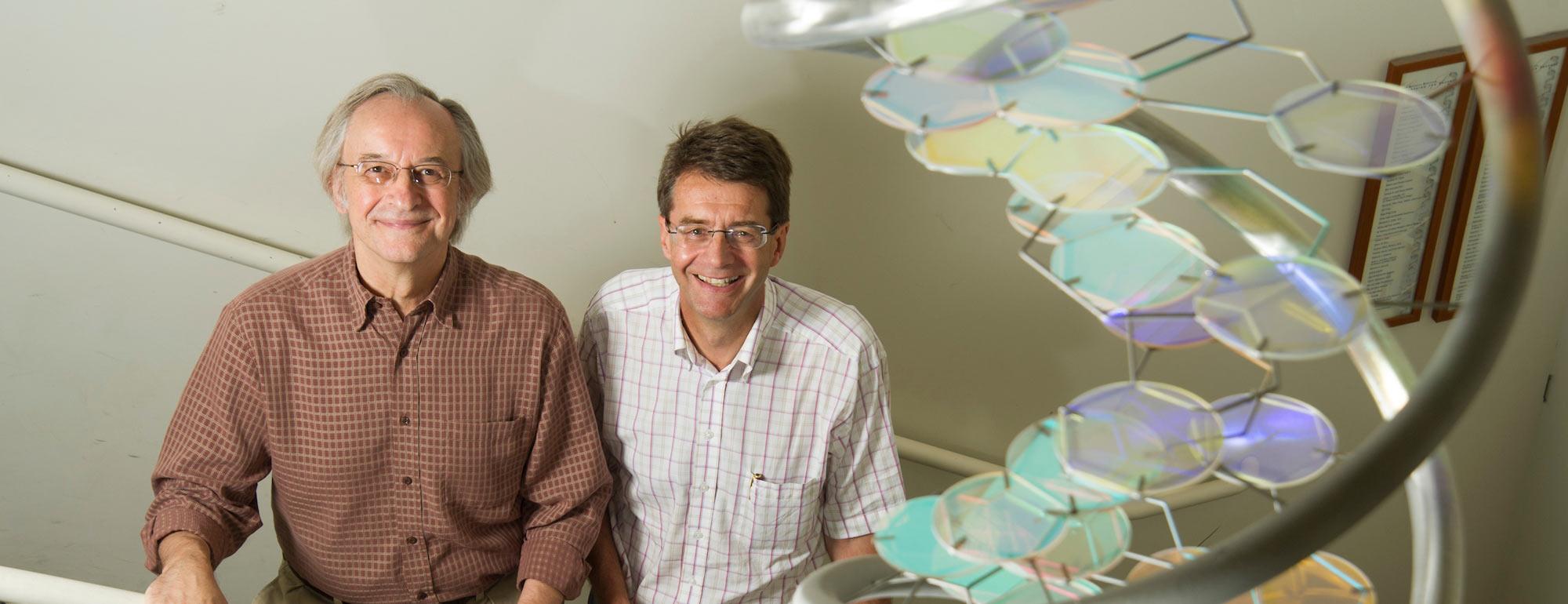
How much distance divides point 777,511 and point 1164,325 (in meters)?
1.19

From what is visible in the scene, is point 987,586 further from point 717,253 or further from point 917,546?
point 717,253

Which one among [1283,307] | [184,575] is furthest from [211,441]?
[1283,307]

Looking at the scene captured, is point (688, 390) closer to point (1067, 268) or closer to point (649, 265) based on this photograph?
point (649, 265)

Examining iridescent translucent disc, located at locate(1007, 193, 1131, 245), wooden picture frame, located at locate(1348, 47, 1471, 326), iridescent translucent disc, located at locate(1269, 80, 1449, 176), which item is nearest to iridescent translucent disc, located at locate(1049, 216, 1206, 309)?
iridescent translucent disc, located at locate(1007, 193, 1131, 245)

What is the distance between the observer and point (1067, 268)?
2.86ft

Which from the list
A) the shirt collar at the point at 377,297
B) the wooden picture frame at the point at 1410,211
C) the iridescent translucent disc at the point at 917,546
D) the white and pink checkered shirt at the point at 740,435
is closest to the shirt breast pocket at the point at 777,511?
the white and pink checkered shirt at the point at 740,435

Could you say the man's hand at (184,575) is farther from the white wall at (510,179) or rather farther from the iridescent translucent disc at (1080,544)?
the iridescent translucent disc at (1080,544)

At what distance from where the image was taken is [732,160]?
1.87 metres

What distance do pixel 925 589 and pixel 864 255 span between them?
1.63m

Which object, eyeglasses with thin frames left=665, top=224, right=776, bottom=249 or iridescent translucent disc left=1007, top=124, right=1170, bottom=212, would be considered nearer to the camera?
iridescent translucent disc left=1007, top=124, right=1170, bottom=212

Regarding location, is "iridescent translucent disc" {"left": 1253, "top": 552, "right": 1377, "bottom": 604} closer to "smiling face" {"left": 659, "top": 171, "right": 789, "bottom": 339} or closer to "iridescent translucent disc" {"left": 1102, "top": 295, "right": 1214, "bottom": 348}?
"iridescent translucent disc" {"left": 1102, "top": 295, "right": 1214, "bottom": 348}

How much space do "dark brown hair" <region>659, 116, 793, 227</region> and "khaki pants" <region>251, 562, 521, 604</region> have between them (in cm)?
64

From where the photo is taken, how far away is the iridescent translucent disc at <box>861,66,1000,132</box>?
2.56 feet

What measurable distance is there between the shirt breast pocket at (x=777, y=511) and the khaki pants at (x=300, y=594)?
38 cm
